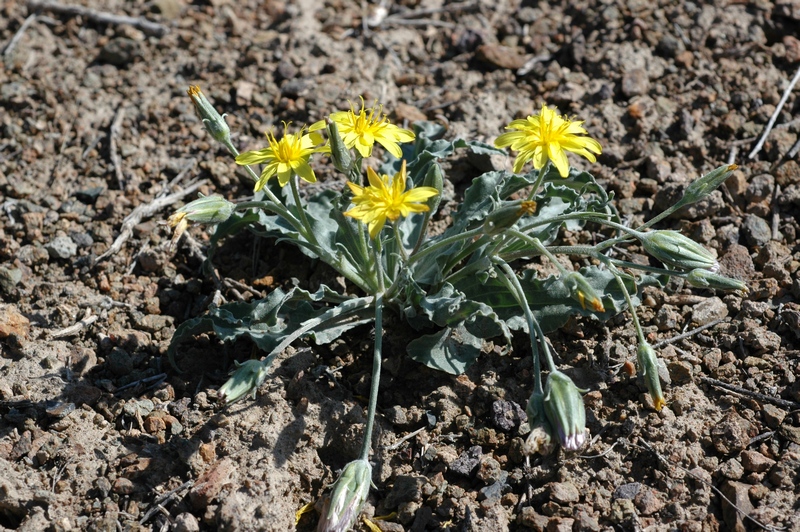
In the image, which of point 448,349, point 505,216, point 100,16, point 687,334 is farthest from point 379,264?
point 100,16

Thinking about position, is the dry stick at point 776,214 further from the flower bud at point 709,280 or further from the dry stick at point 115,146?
the dry stick at point 115,146

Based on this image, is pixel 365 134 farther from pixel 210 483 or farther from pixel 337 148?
pixel 210 483

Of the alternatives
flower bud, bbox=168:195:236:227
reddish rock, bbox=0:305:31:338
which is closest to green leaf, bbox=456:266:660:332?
flower bud, bbox=168:195:236:227

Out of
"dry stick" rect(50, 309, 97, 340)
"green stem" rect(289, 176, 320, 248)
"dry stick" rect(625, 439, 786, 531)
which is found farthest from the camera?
"dry stick" rect(50, 309, 97, 340)

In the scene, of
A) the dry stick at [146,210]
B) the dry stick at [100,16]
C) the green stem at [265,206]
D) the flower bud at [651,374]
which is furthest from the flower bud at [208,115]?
the dry stick at [100,16]

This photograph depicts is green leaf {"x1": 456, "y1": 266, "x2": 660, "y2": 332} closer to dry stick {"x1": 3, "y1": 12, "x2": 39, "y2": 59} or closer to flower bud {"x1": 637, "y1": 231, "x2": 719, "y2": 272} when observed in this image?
flower bud {"x1": 637, "y1": 231, "x2": 719, "y2": 272}

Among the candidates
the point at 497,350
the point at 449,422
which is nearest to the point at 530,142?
the point at 497,350
